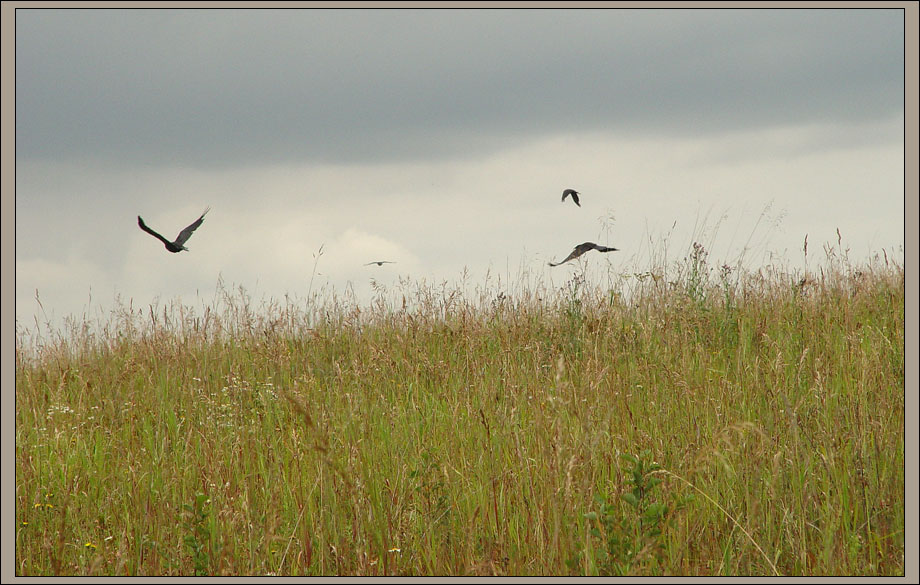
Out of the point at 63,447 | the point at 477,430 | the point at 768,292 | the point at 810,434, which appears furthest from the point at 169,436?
the point at 768,292

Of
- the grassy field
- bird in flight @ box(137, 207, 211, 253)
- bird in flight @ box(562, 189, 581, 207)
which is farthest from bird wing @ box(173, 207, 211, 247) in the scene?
bird in flight @ box(562, 189, 581, 207)

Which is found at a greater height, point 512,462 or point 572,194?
point 572,194

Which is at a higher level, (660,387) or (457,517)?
(660,387)

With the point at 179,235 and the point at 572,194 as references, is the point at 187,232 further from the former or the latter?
the point at 572,194

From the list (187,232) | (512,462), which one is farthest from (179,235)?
(512,462)

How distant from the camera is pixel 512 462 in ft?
9.15

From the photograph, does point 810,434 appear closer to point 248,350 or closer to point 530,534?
point 530,534

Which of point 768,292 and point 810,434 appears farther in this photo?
point 768,292

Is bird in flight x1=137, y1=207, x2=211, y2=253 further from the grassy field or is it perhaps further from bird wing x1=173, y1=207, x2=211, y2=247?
the grassy field

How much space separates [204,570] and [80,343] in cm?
532

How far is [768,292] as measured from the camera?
585cm

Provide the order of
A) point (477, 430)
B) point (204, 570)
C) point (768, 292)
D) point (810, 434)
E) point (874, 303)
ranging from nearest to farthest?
1. point (204, 570)
2. point (810, 434)
3. point (477, 430)
4. point (874, 303)
5. point (768, 292)

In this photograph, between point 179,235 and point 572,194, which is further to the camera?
point 572,194

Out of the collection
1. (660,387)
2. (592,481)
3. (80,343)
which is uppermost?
(80,343)
